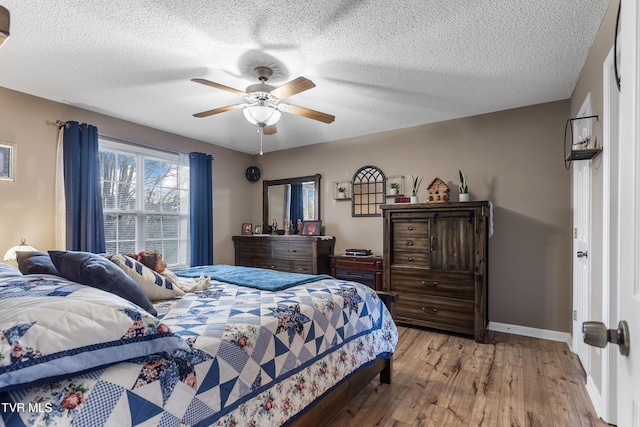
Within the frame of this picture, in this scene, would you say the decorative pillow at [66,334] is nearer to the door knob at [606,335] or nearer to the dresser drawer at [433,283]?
the door knob at [606,335]

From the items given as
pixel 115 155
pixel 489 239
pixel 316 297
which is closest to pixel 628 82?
pixel 316 297

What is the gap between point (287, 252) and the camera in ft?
15.6

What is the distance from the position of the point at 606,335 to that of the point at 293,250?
13.6 feet

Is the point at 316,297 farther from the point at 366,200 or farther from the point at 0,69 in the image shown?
the point at 0,69

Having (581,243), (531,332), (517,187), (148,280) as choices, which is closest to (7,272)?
(148,280)

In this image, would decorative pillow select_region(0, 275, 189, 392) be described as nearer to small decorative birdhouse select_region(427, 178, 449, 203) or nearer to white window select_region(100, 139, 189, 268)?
white window select_region(100, 139, 189, 268)

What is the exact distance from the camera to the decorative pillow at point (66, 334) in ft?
2.73

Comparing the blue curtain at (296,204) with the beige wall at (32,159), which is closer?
the beige wall at (32,159)

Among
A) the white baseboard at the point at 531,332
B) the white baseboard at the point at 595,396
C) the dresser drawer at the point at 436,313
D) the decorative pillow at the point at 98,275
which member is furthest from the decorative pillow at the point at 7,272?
the white baseboard at the point at 531,332

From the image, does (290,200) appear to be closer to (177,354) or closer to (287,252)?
(287,252)

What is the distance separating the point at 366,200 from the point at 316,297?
2.80 metres

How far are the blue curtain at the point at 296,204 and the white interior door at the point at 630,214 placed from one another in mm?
4568

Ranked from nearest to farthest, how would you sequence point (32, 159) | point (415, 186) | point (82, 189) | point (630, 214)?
point (630, 214) → point (32, 159) → point (82, 189) → point (415, 186)

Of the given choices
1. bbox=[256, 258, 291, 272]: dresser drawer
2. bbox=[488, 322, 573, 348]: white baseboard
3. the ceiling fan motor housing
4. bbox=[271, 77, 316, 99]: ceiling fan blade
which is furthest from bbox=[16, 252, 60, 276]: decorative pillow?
bbox=[488, 322, 573, 348]: white baseboard
